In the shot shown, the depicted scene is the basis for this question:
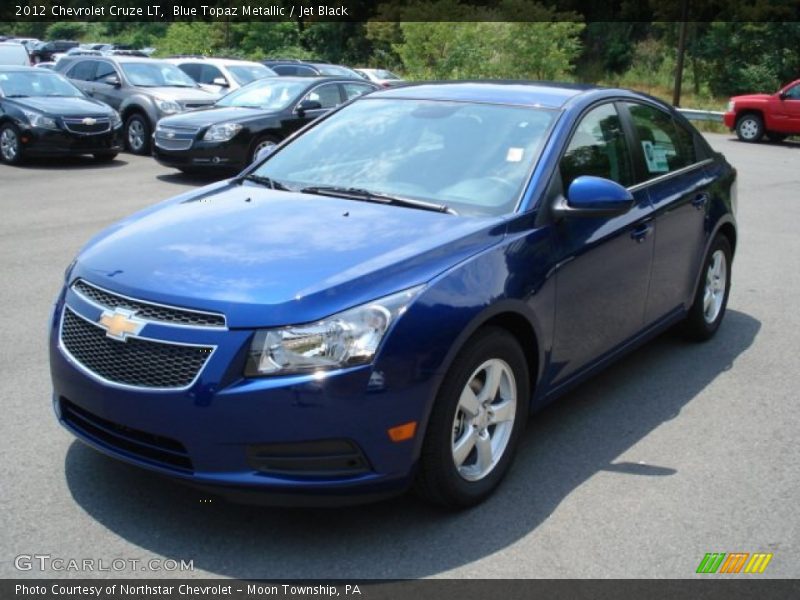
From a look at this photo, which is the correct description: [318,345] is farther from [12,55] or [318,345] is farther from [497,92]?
[12,55]

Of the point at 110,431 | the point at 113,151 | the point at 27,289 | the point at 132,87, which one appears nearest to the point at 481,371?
the point at 110,431

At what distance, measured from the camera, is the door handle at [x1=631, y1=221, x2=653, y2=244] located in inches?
196

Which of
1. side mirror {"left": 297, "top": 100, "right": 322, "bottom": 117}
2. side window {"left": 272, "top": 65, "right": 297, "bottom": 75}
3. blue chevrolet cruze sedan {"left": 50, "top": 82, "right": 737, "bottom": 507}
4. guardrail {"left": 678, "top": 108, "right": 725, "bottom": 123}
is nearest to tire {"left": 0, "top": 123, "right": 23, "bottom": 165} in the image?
side mirror {"left": 297, "top": 100, "right": 322, "bottom": 117}

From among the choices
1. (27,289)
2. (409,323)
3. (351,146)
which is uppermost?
(351,146)

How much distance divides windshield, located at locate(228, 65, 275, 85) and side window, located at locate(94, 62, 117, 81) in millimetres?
2835

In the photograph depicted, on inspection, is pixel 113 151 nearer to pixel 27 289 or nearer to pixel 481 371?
pixel 27 289

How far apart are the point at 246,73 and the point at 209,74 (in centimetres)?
82

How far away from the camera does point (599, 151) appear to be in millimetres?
4945

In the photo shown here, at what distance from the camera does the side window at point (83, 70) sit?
18766 mm

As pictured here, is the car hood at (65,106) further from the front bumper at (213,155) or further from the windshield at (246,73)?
the windshield at (246,73)

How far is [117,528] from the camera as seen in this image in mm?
3637

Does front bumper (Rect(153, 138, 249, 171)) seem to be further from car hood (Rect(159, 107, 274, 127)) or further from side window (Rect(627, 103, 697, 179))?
side window (Rect(627, 103, 697, 179))

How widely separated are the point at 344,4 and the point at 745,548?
207ft

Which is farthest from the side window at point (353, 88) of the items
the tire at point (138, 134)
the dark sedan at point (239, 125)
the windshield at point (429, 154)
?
the windshield at point (429, 154)
